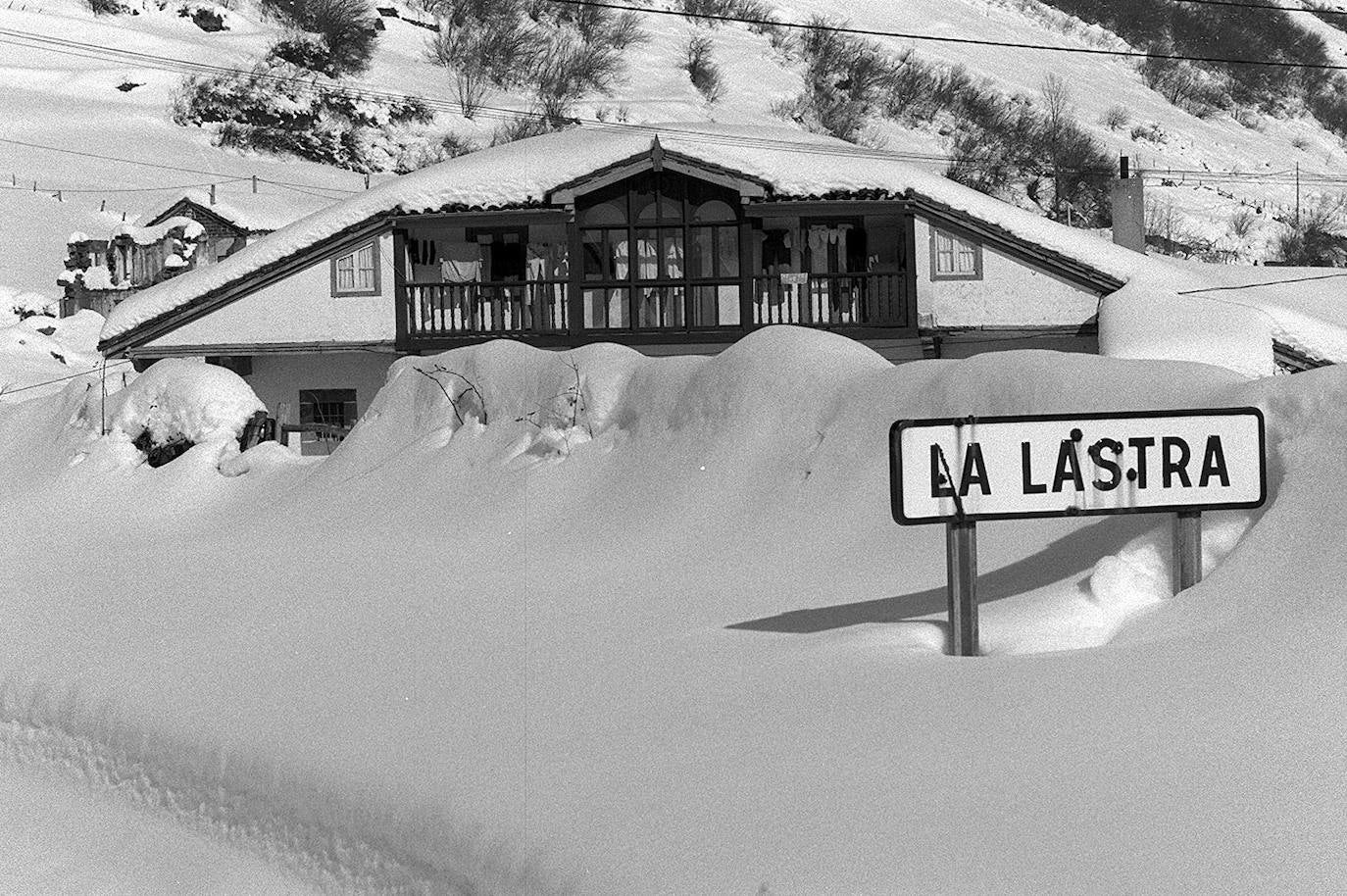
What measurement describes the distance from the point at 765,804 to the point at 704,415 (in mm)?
7411

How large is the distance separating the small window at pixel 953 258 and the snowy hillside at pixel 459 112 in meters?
28.7

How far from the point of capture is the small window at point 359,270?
1180 inches

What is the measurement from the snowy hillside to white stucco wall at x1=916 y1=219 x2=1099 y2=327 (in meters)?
Answer: 28.7

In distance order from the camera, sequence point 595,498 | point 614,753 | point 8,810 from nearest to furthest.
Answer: point 614,753, point 8,810, point 595,498

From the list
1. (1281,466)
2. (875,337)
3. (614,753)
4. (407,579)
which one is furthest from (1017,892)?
(875,337)

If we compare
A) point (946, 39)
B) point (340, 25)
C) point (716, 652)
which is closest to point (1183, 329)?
point (716, 652)

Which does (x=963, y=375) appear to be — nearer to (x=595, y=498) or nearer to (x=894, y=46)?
(x=595, y=498)

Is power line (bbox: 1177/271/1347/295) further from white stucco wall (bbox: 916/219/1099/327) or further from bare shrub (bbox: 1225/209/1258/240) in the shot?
bare shrub (bbox: 1225/209/1258/240)

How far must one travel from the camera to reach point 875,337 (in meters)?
29.7

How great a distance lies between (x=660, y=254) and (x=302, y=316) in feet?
19.9

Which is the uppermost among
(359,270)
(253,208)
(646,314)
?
(253,208)

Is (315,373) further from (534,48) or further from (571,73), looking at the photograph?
(534,48)

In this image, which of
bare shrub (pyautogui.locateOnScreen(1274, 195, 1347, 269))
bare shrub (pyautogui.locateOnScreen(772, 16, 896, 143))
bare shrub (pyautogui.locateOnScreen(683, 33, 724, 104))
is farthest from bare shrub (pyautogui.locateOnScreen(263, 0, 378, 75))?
bare shrub (pyautogui.locateOnScreen(1274, 195, 1347, 269))

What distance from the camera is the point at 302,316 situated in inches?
1167
